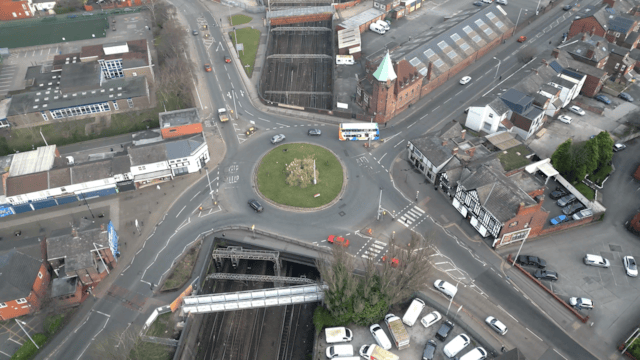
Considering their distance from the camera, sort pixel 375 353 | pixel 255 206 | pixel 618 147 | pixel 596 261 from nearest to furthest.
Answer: pixel 375 353, pixel 596 261, pixel 255 206, pixel 618 147

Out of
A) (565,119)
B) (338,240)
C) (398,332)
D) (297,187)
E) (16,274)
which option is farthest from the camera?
(565,119)

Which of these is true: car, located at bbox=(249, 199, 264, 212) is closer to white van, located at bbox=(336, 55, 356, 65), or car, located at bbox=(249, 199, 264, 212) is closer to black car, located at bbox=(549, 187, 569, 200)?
white van, located at bbox=(336, 55, 356, 65)

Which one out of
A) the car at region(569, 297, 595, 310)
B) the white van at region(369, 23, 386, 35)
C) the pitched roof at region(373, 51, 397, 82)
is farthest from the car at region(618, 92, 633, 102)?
the white van at region(369, 23, 386, 35)

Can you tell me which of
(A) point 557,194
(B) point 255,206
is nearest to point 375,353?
(B) point 255,206

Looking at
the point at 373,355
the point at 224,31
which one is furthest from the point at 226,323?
the point at 224,31

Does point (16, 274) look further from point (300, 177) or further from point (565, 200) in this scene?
point (565, 200)

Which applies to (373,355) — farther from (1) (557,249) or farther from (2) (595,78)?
(2) (595,78)
